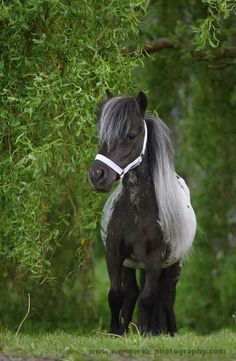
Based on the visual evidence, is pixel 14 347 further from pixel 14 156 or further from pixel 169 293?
pixel 169 293

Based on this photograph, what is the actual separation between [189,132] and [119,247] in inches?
190

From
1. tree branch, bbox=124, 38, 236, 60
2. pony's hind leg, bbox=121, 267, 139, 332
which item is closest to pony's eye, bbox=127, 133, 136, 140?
pony's hind leg, bbox=121, 267, 139, 332

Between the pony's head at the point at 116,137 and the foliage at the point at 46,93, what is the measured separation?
0.41 feet

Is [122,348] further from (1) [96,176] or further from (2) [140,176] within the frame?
(2) [140,176]

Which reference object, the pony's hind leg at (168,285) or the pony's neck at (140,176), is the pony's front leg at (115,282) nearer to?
the pony's neck at (140,176)

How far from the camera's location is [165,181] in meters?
8.34

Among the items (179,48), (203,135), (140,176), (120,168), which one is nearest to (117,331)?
(140,176)

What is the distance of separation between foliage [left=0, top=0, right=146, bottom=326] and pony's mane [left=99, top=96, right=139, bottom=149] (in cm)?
10

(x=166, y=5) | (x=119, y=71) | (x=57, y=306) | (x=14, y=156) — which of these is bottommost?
(x=57, y=306)

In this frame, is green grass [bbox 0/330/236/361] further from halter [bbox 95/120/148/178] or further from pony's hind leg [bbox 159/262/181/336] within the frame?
pony's hind leg [bbox 159/262/181/336]

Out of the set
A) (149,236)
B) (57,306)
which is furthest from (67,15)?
(57,306)

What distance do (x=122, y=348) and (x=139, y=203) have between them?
5.29 ft

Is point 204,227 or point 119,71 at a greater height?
point 119,71

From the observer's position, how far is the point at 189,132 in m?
12.9
